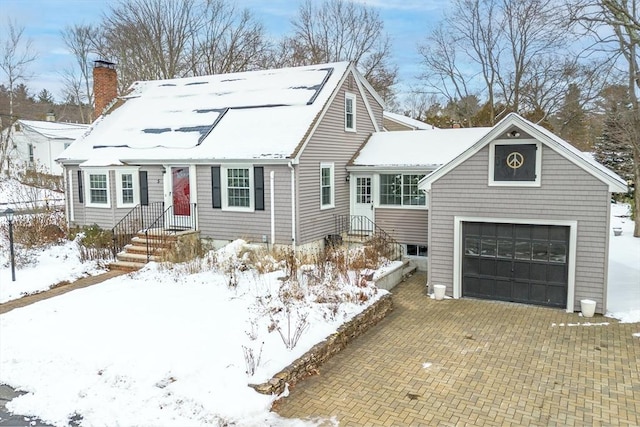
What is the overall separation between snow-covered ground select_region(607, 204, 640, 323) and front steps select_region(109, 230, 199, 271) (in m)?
12.1

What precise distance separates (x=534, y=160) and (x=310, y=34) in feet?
94.9

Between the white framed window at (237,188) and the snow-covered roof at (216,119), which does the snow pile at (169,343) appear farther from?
the snow-covered roof at (216,119)

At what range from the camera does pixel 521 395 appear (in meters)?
7.14

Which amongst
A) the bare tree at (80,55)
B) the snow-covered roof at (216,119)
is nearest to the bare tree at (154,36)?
the bare tree at (80,55)

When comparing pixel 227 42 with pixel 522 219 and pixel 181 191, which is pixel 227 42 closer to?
pixel 181 191

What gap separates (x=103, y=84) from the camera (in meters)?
20.6

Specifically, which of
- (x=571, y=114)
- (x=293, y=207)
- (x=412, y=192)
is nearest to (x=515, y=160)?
(x=412, y=192)

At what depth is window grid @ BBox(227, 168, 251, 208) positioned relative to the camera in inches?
600

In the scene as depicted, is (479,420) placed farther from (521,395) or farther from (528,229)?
(528,229)

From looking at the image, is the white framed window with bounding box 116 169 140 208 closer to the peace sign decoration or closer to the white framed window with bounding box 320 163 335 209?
the white framed window with bounding box 320 163 335 209

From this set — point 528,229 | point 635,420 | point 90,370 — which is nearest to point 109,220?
point 90,370

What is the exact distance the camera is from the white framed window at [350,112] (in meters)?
17.5

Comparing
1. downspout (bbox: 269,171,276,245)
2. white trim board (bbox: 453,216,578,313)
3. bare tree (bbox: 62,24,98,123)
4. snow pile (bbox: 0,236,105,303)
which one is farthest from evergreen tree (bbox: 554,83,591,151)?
bare tree (bbox: 62,24,98,123)

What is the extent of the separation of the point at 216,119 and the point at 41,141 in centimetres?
3358
